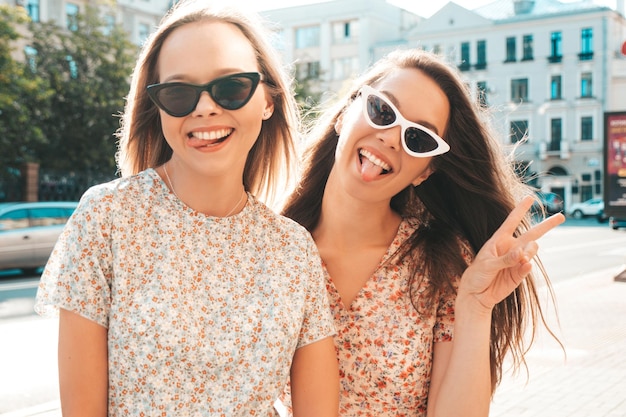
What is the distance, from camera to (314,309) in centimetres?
213

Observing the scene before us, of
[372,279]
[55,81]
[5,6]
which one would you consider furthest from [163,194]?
[55,81]

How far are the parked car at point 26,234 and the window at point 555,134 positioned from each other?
42.2 metres

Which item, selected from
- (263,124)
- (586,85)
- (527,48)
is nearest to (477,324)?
(263,124)

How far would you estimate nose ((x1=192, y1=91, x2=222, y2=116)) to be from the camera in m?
2.00

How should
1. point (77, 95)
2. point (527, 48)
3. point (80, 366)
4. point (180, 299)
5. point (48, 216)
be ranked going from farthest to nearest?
point (527, 48), point (77, 95), point (48, 216), point (180, 299), point (80, 366)

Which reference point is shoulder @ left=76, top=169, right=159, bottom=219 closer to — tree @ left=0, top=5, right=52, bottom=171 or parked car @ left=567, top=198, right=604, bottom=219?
tree @ left=0, top=5, right=52, bottom=171

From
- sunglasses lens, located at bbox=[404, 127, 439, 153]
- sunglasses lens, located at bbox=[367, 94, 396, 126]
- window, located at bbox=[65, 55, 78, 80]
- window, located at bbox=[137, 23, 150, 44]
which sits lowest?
sunglasses lens, located at bbox=[404, 127, 439, 153]

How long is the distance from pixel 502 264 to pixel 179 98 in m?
1.05

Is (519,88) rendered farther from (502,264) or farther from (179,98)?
(179,98)

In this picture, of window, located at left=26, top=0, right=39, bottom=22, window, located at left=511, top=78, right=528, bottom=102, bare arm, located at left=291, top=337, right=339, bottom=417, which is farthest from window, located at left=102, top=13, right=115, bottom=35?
window, located at left=511, top=78, right=528, bottom=102

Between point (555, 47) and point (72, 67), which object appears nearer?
point (72, 67)

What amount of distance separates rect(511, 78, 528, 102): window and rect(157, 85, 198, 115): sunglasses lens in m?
53.8

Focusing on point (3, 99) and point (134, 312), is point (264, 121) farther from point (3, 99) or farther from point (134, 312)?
point (3, 99)

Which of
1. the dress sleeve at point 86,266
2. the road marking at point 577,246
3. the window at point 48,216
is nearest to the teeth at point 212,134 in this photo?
the dress sleeve at point 86,266
